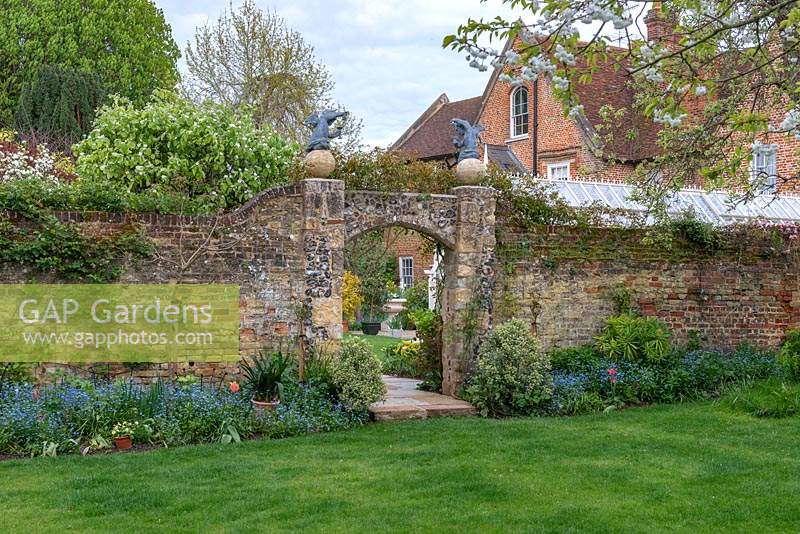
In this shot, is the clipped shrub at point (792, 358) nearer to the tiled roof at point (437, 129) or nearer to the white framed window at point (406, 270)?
the tiled roof at point (437, 129)

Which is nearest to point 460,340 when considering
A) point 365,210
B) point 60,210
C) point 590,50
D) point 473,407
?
point 473,407

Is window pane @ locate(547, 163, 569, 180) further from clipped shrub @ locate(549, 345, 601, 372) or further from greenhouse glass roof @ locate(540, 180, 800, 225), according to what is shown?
clipped shrub @ locate(549, 345, 601, 372)

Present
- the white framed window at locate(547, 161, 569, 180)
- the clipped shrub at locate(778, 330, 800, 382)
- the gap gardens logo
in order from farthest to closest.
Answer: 1. the white framed window at locate(547, 161, 569, 180)
2. the clipped shrub at locate(778, 330, 800, 382)
3. the gap gardens logo

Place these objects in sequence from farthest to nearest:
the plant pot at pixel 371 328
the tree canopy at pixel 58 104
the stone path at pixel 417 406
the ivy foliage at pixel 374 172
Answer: the tree canopy at pixel 58 104 < the plant pot at pixel 371 328 < the ivy foliage at pixel 374 172 < the stone path at pixel 417 406

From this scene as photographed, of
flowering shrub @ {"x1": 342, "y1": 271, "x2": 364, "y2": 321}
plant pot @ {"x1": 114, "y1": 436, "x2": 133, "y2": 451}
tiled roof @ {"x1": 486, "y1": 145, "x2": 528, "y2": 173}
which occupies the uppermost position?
tiled roof @ {"x1": 486, "y1": 145, "x2": 528, "y2": 173}

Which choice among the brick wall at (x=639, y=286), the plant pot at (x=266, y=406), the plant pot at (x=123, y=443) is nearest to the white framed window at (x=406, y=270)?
the brick wall at (x=639, y=286)

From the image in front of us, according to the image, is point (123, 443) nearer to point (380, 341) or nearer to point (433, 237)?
point (433, 237)

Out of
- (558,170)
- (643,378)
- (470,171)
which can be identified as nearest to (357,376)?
(470,171)

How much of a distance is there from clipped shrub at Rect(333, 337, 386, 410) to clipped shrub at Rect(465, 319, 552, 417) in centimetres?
152

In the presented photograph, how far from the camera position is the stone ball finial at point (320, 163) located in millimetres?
10742

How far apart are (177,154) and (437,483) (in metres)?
7.04

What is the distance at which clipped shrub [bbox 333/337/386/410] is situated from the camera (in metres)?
10.1

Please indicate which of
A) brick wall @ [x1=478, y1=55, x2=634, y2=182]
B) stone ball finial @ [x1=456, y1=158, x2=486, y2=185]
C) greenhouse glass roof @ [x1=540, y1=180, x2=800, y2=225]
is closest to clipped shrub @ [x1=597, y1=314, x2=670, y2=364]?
greenhouse glass roof @ [x1=540, y1=180, x2=800, y2=225]

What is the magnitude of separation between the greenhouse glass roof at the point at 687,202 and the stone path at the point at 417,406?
14.5ft
